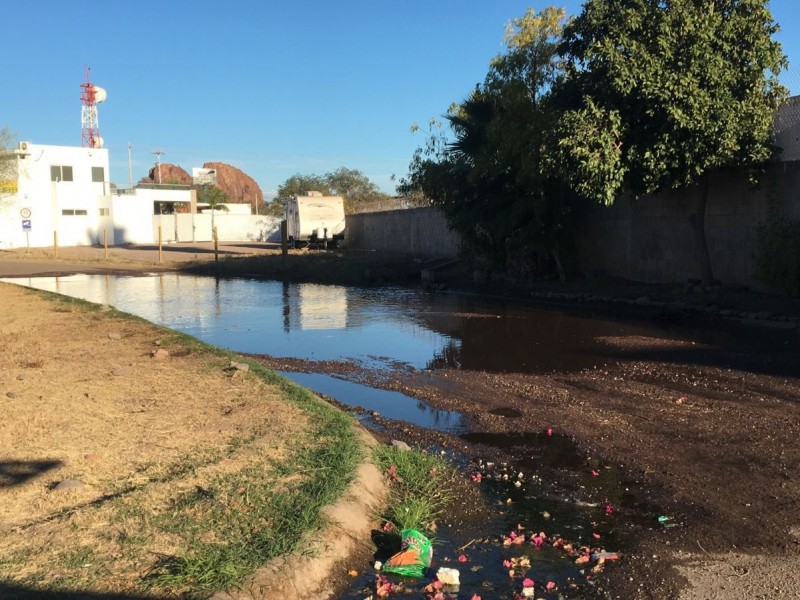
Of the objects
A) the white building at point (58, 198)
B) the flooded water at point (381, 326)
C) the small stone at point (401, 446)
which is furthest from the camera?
the white building at point (58, 198)

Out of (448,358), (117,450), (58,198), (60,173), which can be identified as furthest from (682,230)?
(60,173)

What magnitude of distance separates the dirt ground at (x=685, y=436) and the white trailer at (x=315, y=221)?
1146 inches

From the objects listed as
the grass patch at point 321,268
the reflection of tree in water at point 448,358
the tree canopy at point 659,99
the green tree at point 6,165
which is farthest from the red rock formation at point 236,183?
the reflection of tree in water at point 448,358

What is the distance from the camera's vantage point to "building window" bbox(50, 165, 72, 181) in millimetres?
53406

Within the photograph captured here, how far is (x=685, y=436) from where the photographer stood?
6.37 m

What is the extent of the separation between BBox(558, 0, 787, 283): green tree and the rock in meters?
11.2

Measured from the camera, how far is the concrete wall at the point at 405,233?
29031 mm

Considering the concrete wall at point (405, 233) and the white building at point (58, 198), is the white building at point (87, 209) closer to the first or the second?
the white building at point (58, 198)

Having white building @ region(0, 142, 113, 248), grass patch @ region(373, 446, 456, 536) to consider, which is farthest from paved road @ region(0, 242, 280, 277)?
grass patch @ region(373, 446, 456, 536)

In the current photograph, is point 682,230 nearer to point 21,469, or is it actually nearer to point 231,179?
point 21,469

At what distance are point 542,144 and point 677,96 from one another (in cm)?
310

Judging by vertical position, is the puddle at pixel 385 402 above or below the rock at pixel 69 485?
below

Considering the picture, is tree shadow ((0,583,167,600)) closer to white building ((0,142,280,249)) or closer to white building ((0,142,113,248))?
white building ((0,142,280,249))

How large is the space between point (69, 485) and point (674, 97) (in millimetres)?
12426
